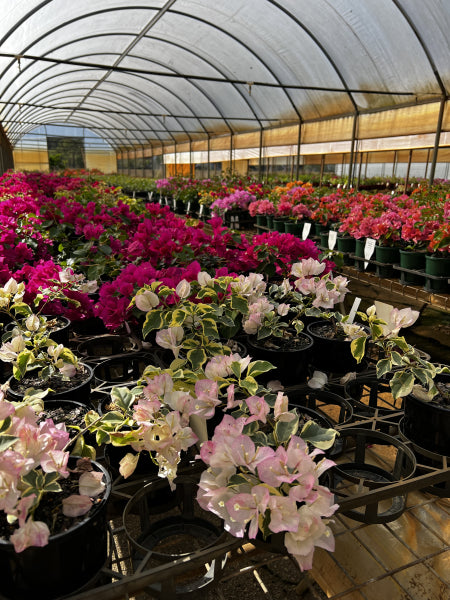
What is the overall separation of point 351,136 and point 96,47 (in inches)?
229

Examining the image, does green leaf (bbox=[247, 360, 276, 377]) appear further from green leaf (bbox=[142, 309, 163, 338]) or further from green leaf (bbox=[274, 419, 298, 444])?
green leaf (bbox=[142, 309, 163, 338])

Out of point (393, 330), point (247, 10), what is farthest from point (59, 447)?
point (247, 10)

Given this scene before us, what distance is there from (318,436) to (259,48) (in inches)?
392

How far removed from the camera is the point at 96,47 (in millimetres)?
10016

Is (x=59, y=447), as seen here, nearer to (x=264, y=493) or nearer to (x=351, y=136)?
(x=264, y=493)

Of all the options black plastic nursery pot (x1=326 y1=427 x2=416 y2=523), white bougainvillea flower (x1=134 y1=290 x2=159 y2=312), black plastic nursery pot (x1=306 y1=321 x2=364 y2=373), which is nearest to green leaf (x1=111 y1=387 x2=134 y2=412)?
white bougainvillea flower (x1=134 y1=290 x2=159 y2=312)

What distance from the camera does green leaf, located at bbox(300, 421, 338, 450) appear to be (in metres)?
0.82

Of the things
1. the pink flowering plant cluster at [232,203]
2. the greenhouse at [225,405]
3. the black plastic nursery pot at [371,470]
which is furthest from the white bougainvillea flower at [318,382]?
the pink flowering plant cluster at [232,203]

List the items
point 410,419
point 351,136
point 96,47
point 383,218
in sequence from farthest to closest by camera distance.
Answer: point 96,47, point 351,136, point 383,218, point 410,419

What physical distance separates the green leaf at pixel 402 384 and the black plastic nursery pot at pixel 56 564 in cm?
69

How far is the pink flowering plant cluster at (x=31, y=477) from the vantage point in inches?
26.0

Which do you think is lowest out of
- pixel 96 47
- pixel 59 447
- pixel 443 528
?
pixel 443 528

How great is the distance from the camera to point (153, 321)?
127 cm

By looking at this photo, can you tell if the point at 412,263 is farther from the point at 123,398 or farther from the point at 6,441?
the point at 6,441
